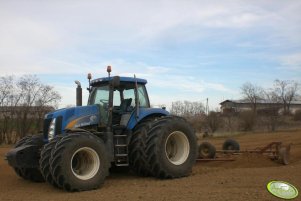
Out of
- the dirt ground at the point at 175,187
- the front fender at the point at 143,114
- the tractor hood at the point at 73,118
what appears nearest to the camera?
the dirt ground at the point at 175,187

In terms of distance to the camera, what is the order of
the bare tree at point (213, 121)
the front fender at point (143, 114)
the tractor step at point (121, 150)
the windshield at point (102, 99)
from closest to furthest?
the tractor step at point (121, 150) → the windshield at point (102, 99) → the front fender at point (143, 114) → the bare tree at point (213, 121)

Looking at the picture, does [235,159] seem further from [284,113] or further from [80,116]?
[284,113]

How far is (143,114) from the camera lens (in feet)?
34.1

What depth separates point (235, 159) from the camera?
40.7 ft

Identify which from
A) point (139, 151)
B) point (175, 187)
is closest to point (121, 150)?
point (139, 151)

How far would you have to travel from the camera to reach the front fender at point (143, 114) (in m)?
10.1

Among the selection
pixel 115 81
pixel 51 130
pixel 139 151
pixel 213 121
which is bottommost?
pixel 139 151

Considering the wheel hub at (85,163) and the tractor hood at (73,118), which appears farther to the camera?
the tractor hood at (73,118)

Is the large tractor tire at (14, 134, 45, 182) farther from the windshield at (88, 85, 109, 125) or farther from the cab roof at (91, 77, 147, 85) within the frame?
the cab roof at (91, 77, 147, 85)

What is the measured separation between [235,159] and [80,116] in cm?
497

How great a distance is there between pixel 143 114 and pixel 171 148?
1.24 metres

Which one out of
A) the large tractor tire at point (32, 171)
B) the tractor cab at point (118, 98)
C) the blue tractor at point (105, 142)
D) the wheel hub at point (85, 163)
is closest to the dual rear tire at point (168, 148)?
the blue tractor at point (105, 142)

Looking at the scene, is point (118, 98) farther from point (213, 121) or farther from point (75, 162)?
point (213, 121)

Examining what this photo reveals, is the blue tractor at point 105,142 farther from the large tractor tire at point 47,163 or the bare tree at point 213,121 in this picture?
the bare tree at point 213,121
